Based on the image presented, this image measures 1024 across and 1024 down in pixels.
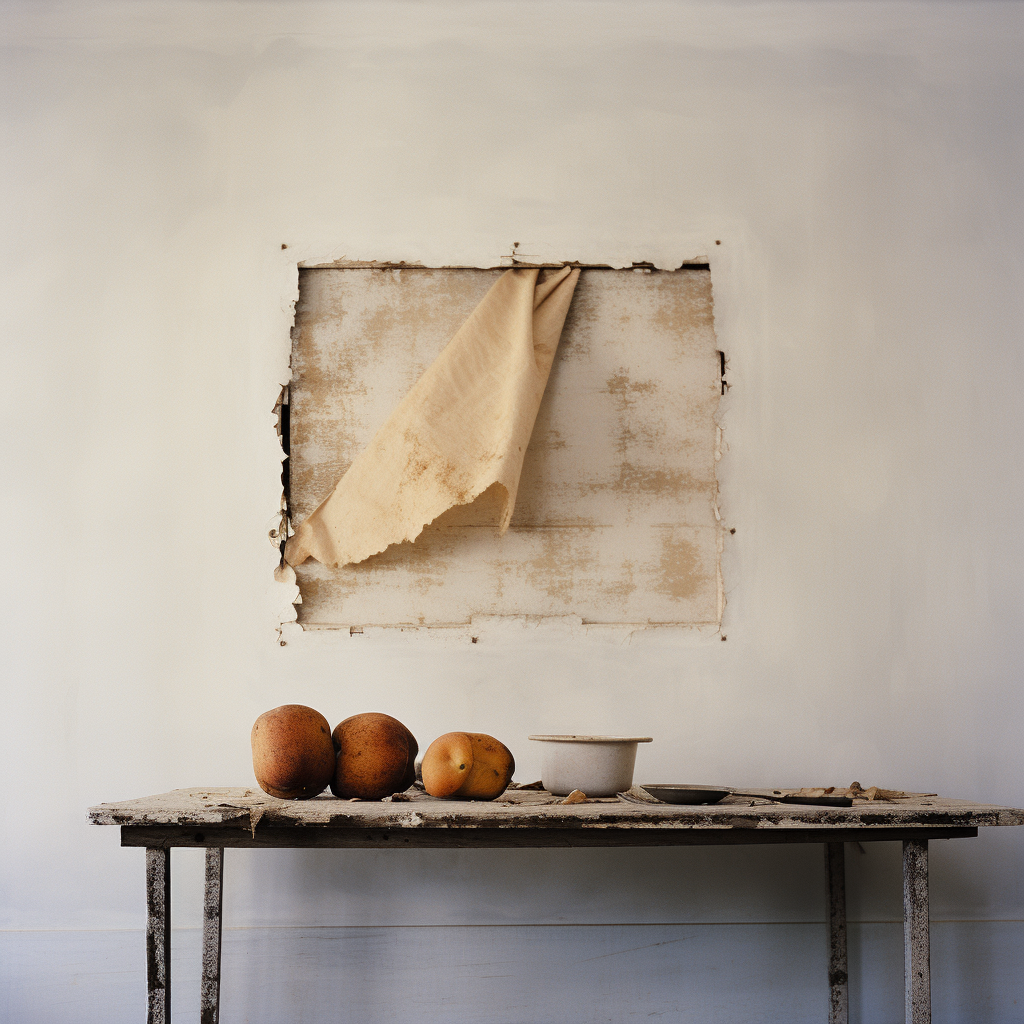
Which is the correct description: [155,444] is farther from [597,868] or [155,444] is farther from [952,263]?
[952,263]

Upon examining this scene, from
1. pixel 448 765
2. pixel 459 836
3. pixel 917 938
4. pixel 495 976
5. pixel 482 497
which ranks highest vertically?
pixel 482 497

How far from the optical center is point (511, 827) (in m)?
1.36

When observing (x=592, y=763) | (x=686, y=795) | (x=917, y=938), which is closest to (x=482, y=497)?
(x=592, y=763)

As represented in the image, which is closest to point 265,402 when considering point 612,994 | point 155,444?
point 155,444

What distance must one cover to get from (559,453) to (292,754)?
3.28 ft

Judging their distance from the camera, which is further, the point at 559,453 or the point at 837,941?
the point at 559,453

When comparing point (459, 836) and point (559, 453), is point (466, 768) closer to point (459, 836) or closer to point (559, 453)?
point (459, 836)

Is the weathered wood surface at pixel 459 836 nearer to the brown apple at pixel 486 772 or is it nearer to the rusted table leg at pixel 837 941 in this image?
the brown apple at pixel 486 772

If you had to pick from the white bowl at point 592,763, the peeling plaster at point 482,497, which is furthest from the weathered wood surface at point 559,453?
the white bowl at point 592,763

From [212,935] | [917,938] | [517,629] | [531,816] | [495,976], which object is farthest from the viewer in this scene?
[517,629]

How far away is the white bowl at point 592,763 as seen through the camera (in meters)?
1.54

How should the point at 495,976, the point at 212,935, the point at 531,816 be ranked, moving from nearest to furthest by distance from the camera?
the point at 531,816 < the point at 212,935 < the point at 495,976

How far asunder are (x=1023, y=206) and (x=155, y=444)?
2.24 metres

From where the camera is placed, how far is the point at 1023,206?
223cm
